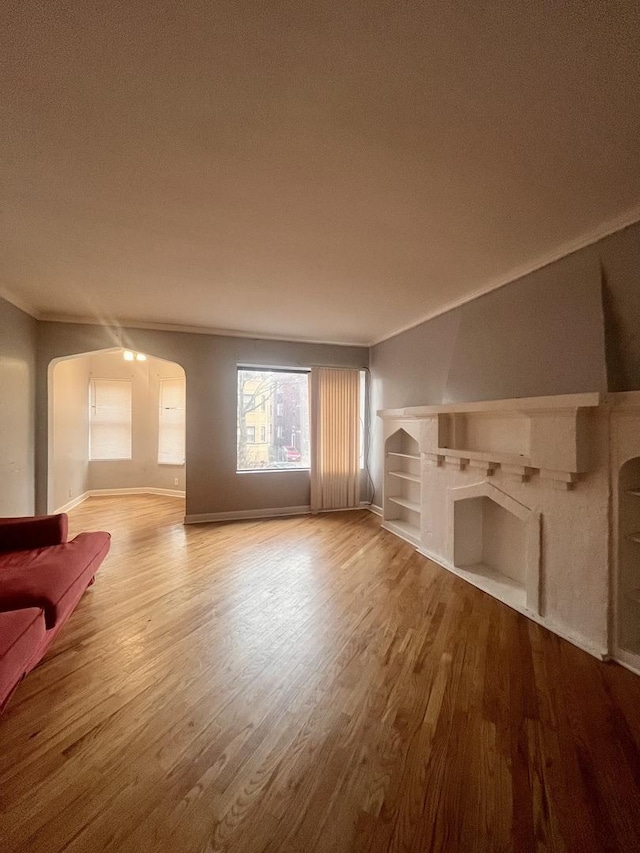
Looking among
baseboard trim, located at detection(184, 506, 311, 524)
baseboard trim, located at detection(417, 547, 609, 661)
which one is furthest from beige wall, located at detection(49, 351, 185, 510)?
baseboard trim, located at detection(417, 547, 609, 661)

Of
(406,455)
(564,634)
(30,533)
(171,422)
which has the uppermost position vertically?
(171,422)

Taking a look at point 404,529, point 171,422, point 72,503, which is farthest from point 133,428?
point 404,529

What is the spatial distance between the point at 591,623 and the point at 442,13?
3115 millimetres

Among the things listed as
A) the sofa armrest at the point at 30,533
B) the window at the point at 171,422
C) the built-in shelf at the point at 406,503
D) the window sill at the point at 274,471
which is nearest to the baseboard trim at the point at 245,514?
the window sill at the point at 274,471

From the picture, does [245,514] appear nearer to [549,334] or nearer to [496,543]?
[496,543]

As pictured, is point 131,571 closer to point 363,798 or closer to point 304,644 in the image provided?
point 304,644

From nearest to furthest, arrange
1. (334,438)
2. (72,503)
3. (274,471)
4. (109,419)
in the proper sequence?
1. (274,471)
2. (334,438)
3. (72,503)
4. (109,419)

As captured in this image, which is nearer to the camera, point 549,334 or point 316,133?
point 316,133

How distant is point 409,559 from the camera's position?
360 centimetres

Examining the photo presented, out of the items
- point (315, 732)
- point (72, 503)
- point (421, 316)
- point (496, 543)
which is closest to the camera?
point (315, 732)

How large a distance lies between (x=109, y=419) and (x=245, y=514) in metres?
3.67

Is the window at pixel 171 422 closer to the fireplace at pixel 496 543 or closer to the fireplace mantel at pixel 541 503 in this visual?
the fireplace mantel at pixel 541 503

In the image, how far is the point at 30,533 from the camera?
107 inches

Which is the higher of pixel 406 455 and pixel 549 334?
pixel 549 334
